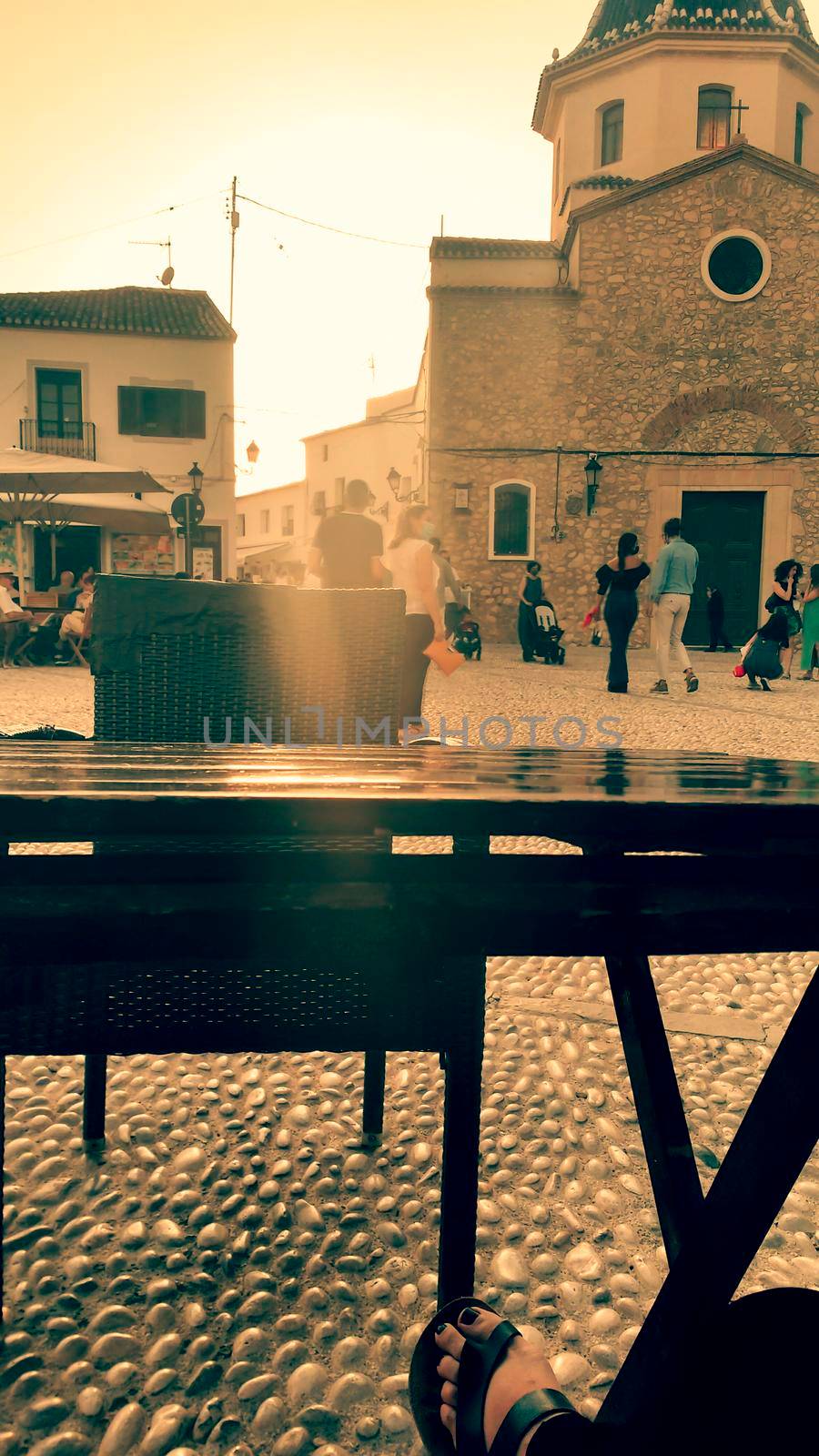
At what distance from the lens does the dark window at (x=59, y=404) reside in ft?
85.6

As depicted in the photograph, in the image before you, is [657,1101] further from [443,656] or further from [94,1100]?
[443,656]

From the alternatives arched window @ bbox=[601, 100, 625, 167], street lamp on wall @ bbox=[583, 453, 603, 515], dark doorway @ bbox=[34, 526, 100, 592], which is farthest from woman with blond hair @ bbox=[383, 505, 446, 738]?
arched window @ bbox=[601, 100, 625, 167]

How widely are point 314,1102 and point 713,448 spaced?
21.9 meters

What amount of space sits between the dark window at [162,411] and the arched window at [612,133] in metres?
11.0

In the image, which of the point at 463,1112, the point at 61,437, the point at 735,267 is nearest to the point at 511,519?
the point at 735,267

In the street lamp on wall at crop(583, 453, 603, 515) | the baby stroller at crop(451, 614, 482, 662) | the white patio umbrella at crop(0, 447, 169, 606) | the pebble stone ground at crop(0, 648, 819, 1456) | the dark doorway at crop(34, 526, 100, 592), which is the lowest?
the pebble stone ground at crop(0, 648, 819, 1456)

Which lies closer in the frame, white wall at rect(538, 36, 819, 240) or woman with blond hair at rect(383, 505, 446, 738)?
woman with blond hair at rect(383, 505, 446, 738)

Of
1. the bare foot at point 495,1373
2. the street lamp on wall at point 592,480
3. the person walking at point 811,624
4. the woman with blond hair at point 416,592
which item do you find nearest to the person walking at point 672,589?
the person walking at point 811,624

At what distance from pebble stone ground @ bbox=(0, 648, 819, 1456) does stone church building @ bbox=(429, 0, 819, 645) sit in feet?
65.8

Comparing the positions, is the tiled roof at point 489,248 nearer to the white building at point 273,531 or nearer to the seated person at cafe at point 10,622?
the seated person at cafe at point 10,622

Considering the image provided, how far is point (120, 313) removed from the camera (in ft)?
87.2

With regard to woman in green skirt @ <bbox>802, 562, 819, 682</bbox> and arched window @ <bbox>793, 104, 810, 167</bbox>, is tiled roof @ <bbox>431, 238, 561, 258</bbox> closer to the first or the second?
arched window @ <bbox>793, 104, 810, 167</bbox>

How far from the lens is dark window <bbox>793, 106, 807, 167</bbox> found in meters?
24.7

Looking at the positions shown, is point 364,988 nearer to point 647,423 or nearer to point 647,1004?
point 647,1004
